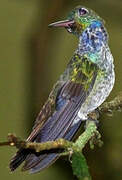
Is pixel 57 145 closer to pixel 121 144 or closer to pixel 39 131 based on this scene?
pixel 39 131

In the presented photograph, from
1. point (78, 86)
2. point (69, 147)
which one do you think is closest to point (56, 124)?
point (78, 86)

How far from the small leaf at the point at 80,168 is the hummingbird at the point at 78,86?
1.00 feet

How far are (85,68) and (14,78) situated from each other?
2255 mm

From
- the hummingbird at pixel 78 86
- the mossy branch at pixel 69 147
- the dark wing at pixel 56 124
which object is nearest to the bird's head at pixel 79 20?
the hummingbird at pixel 78 86

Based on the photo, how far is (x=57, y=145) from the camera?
1.20 m

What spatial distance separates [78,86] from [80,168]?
730 mm

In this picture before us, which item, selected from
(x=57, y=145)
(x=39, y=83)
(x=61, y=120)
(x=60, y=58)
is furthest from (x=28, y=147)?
(x=60, y=58)

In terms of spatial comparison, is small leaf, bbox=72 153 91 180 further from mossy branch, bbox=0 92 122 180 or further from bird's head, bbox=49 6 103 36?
bird's head, bbox=49 6 103 36

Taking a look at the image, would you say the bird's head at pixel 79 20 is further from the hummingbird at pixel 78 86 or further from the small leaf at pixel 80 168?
the small leaf at pixel 80 168

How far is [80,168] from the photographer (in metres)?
1.21

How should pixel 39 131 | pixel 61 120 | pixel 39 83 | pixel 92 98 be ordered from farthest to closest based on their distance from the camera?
pixel 39 83, pixel 92 98, pixel 61 120, pixel 39 131

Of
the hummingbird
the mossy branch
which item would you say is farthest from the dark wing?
the mossy branch

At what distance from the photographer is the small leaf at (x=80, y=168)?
3.94 ft

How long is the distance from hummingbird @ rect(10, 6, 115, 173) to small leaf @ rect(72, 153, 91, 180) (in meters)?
0.30
